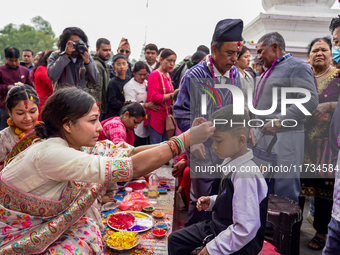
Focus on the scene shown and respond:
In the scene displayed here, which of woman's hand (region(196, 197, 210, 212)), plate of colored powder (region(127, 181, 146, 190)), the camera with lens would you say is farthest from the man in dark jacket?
woman's hand (region(196, 197, 210, 212))

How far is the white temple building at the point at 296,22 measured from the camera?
4582 millimetres

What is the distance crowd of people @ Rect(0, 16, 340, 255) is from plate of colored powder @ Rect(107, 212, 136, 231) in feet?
0.40

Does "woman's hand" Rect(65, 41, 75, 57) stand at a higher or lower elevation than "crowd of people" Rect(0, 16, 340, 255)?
higher

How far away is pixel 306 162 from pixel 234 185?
6.22 ft

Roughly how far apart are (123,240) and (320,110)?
92.2 inches

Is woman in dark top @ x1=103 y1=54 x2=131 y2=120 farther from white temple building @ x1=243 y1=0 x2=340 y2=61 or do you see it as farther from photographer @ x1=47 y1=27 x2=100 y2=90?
white temple building @ x1=243 y1=0 x2=340 y2=61

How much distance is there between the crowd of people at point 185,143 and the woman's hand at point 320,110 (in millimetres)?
14

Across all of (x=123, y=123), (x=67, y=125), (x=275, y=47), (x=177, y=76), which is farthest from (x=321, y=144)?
(x=177, y=76)

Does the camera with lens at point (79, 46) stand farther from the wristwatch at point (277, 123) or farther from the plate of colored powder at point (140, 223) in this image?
the wristwatch at point (277, 123)

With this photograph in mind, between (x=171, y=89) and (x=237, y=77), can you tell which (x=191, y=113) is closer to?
(x=237, y=77)

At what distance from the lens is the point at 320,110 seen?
2.80m

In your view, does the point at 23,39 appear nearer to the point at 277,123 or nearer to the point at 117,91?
the point at 117,91

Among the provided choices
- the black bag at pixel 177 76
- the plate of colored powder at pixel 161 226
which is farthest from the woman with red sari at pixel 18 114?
the black bag at pixel 177 76

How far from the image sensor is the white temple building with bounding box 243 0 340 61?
4.58 metres
